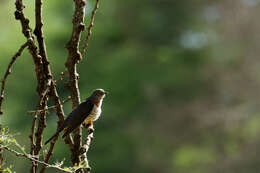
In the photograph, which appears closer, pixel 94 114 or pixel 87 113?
pixel 87 113

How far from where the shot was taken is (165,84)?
67.8 feet

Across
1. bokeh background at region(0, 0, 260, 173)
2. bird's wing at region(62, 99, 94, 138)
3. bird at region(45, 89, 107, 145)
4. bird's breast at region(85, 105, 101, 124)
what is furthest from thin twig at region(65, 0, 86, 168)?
bokeh background at region(0, 0, 260, 173)

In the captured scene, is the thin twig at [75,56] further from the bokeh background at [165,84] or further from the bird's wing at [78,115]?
the bokeh background at [165,84]

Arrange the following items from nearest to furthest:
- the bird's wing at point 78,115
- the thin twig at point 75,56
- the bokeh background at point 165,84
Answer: the thin twig at point 75,56 → the bird's wing at point 78,115 → the bokeh background at point 165,84

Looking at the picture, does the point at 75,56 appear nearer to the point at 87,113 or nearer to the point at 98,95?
the point at 87,113

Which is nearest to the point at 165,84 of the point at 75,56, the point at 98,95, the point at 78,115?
the point at 98,95

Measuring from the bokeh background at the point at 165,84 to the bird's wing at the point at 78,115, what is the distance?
14327mm

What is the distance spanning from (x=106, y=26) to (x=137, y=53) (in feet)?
5.86

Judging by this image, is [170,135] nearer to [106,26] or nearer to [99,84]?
[99,84]

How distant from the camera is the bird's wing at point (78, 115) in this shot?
2800 millimetres

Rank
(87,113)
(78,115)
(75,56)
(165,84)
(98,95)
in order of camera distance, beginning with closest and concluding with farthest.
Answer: (75,56) < (78,115) < (87,113) < (98,95) < (165,84)

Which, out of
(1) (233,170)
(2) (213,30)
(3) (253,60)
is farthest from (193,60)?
(1) (233,170)

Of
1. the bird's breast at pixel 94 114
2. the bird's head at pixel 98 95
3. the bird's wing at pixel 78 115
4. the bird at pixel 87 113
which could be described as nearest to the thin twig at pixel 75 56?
the bird's wing at pixel 78 115

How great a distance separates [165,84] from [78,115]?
57.8 ft
